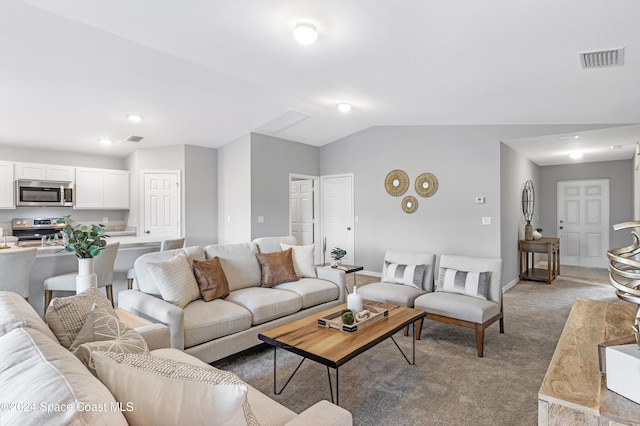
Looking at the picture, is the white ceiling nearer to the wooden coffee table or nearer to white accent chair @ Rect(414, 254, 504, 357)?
white accent chair @ Rect(414, 254, 504, 357)

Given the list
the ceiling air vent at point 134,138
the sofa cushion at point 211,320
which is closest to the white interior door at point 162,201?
the ceiling air vent at point 134,138

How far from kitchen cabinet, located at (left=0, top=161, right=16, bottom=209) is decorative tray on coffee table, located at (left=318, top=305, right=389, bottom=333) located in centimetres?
563

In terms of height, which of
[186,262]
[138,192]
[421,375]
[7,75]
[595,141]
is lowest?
[421,375]

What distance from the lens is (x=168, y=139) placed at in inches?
234

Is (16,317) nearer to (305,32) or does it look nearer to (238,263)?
(238,263)

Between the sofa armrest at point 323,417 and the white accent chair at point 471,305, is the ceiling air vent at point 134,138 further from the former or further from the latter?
the sofa armrest at point 323,417

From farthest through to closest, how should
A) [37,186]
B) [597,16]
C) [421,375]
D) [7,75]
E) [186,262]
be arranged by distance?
[37,186]
[7,75]
[186,262]
[421,375]
[597,16]

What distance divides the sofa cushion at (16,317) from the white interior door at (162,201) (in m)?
4.94

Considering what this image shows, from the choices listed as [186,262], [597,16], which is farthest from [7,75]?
[597,16]

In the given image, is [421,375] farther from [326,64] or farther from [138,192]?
[138,192]

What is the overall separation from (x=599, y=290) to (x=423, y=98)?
4.22 m

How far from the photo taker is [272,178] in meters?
6.34

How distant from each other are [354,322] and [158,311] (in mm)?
Result: 1407

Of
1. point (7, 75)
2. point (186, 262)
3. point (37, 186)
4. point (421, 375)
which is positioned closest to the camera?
point (421, 375)
